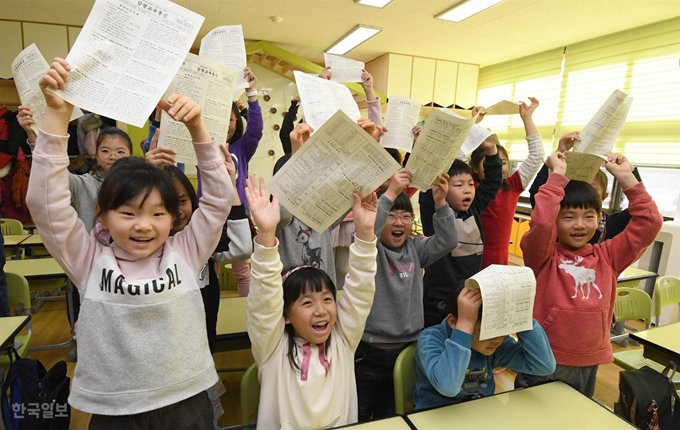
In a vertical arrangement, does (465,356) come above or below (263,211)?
below

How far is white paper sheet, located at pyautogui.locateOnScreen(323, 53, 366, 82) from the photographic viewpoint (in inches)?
91.9

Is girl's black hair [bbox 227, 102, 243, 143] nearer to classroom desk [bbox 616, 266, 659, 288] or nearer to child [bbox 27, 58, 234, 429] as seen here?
child [bbox 27, 58, 234, 429]

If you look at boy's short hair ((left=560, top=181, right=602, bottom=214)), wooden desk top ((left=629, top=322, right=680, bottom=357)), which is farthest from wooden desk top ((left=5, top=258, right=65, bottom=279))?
wooden desk top ((left=629, top=322, right=680, bottom=357))

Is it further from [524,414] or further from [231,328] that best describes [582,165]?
[231,328]

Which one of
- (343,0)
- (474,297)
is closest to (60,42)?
(343,0)

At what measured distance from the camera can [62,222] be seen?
0.97m

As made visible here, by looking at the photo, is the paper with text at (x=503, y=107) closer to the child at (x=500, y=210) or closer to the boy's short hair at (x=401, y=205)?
the child at (x=500, y=210)

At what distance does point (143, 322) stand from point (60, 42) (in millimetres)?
5676

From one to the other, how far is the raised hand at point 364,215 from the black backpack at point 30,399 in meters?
1.28

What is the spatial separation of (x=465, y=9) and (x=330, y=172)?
12.4 ft

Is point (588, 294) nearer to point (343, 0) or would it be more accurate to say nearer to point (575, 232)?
point (575, 232)

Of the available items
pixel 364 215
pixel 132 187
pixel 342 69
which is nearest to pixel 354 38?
pixel 342 69

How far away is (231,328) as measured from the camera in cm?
202

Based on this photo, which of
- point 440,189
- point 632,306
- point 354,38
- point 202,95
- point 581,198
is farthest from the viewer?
point 354,38
